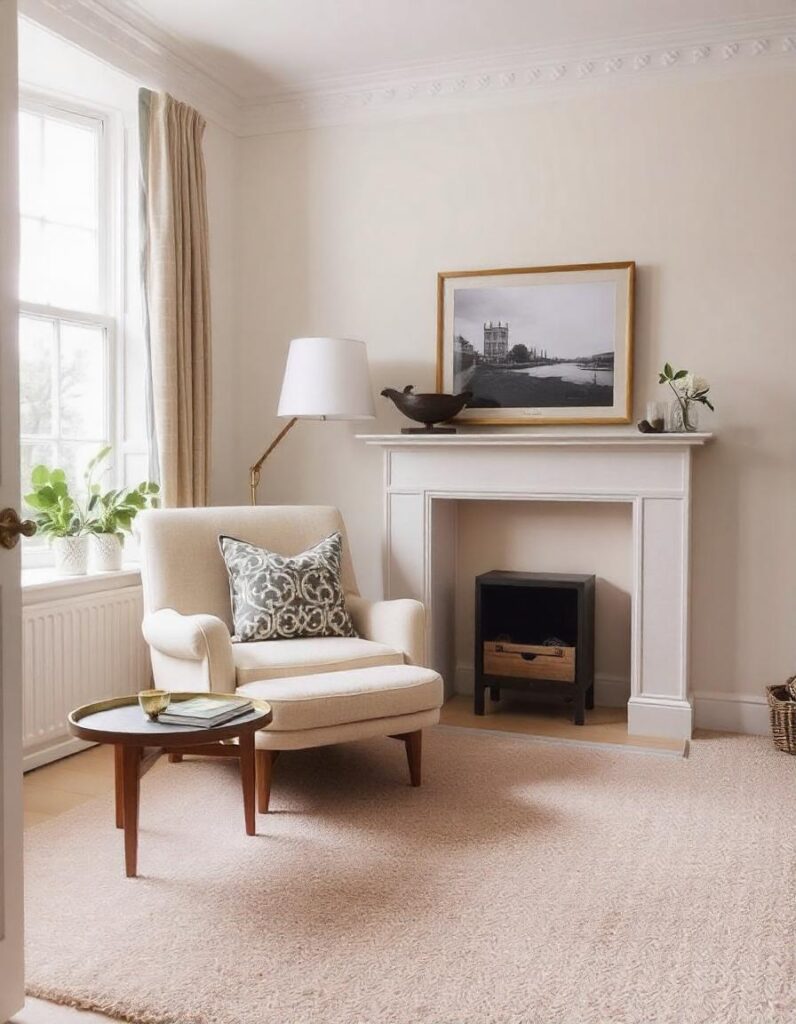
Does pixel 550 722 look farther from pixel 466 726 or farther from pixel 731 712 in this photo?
pixel 731 712

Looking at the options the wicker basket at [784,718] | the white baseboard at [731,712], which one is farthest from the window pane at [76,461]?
the wicker basket at [784,718]

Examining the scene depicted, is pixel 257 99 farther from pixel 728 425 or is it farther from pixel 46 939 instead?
pixel 46 939

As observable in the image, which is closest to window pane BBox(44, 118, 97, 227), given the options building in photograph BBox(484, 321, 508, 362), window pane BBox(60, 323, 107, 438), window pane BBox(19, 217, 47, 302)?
window pane BBox(19, 217, 47, 302)

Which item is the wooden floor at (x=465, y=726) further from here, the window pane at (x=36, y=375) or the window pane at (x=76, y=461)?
the window pane at (x=36, y=375)

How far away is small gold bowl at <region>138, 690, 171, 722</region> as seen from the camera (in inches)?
105

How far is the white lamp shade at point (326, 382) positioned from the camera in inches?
162

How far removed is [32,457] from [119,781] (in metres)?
1.66

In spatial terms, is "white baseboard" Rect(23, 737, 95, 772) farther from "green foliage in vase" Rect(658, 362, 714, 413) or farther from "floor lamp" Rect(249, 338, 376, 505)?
"green foliage in vase" Rect(658, 362, 714, 413)

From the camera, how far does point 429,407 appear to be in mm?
4234

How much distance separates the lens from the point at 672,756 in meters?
3.69

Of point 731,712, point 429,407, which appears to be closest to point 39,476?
point 429,407

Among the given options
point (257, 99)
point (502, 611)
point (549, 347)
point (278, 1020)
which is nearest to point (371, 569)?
point (502, 611)

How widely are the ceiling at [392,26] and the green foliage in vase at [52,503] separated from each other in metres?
1.84

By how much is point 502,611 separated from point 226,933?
8.03 feet
